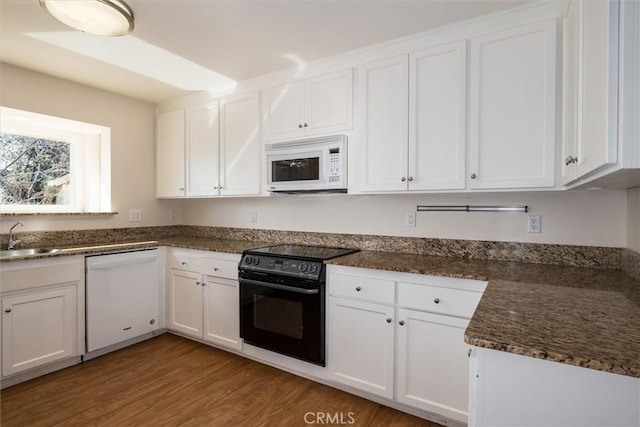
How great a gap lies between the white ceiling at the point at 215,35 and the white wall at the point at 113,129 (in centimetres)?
14

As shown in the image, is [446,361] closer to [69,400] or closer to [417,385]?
[417,385]

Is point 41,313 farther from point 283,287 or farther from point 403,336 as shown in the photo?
point 403,336

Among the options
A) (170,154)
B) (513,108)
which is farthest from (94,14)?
(513,108)

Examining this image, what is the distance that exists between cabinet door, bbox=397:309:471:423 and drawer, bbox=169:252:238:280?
1.41 meters

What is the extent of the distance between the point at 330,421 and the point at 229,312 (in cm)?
118

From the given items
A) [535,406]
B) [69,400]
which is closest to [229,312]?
[69,400]

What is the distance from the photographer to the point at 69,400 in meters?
2.08

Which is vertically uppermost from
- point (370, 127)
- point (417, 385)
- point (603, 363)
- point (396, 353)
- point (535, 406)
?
point (370, 127)

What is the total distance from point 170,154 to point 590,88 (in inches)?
135

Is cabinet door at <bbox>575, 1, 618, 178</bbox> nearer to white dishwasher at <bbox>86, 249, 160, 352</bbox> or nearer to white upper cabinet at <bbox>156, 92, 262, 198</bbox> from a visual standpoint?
white upper cabinet at <bbox>156, 92, 262, 198</bbox>

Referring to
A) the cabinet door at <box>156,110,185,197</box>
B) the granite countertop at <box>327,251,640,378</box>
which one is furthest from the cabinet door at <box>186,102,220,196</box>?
the granite countertop at <box>327,251,640,378</box>

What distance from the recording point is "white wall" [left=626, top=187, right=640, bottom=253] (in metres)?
1.63
